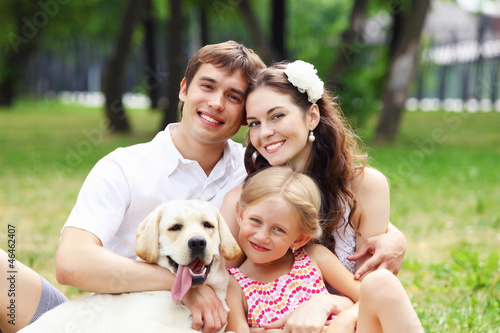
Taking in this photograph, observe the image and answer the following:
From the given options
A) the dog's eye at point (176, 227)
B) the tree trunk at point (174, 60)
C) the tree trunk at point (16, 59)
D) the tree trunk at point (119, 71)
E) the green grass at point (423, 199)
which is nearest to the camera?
the dog's eye at point (176, 227)

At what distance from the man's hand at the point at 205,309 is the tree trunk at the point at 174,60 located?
13.6 meters

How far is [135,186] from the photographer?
3.58 meters

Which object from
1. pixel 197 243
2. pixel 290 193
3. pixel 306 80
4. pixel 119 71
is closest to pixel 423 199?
pixel 306 80

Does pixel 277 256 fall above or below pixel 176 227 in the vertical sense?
below

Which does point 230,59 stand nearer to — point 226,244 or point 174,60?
point 226,244

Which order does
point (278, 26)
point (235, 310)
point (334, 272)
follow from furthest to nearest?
1. point (278, 26)
2. point (334, 272)
3. point (235, 310)

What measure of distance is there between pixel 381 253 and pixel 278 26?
17.6 m

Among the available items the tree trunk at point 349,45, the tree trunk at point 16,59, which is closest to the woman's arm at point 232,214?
the tree trunk at point 349,45

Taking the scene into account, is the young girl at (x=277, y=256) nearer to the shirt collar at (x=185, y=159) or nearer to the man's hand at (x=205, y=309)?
the man's hand at (x=205, y=309)

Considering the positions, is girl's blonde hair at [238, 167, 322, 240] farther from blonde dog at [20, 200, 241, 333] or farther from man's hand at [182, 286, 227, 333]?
man's hand at [182, 286, 227, 333]

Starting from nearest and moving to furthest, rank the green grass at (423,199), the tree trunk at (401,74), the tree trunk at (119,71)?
the green grass at (423,199)
the tree trunk at (401,74)
the tree trunk at (119,71)

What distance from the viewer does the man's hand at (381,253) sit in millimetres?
3602

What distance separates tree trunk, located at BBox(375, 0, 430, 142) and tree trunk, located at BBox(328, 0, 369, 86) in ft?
4.61

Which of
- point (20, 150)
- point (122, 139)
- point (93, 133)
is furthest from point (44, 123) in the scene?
point (20, 150)
